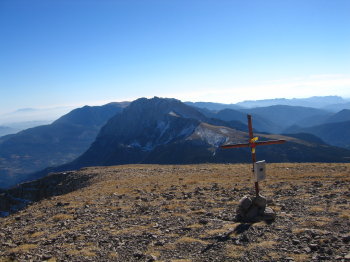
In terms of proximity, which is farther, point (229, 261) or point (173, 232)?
point (173, 232)

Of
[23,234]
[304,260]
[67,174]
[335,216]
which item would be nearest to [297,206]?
[335,216]

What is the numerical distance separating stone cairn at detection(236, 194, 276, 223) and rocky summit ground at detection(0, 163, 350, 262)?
0.53 meters

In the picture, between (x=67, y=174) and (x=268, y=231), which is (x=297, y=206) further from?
(x=67, y=174)

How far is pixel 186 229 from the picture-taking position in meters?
16.3

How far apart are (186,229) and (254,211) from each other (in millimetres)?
4126

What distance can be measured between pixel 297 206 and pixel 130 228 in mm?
11053

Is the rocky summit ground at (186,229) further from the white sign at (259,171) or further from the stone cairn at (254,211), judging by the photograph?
the white sign at (259,171)

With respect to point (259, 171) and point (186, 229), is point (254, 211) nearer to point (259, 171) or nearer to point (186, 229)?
point (259, 171)

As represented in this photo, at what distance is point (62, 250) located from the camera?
14.6 metres

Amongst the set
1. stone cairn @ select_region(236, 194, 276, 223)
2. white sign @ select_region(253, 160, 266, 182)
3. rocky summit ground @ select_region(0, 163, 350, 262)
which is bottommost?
rocky summit ground @ select_region(0, 163, 350, 262)

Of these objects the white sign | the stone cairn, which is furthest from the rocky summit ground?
the white sign

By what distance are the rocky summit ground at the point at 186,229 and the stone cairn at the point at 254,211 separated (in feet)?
1.73

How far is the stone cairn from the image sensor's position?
54.4 feet

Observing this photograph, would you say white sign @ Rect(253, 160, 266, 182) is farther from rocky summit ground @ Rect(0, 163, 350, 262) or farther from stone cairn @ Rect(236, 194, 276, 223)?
rocky summit ground @ Rect(0, 163, 350, 262)
